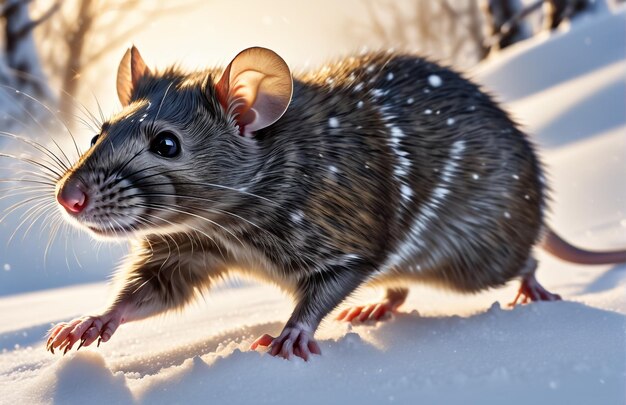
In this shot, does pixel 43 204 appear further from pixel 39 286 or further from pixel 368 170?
pixel 39 286

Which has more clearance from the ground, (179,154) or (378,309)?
(179,154)

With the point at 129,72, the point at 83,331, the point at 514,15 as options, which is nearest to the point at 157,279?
the point at 83,331

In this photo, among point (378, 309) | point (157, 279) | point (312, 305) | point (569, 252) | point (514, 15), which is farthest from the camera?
point (514, 15)

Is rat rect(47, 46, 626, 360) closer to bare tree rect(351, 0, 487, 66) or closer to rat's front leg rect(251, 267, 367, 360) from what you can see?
rat's front leg rect(251, 267, 367, 360)

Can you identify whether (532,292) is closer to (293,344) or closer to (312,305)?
(312,305)

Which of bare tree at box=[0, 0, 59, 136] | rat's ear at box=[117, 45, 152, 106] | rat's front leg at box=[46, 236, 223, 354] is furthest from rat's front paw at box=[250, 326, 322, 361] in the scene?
bare tree at box=[0, 0, 59, 136]

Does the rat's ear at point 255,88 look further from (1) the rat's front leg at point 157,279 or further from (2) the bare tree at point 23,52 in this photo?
(2) the bare tree at point 23,52

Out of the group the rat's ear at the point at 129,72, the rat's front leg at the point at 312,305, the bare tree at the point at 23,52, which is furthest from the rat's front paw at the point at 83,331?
the bare tree at the point at 23,52
